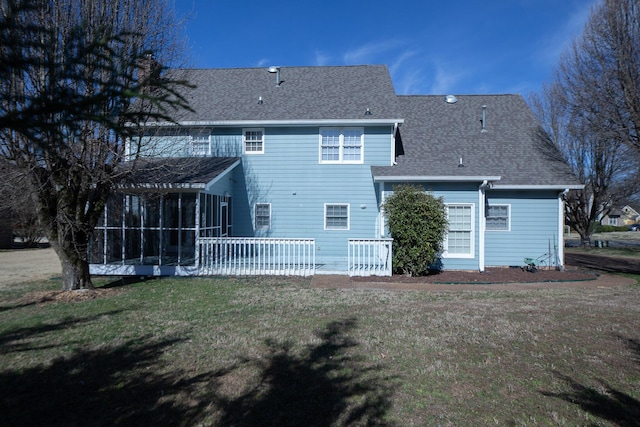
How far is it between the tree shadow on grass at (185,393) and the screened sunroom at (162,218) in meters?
6.57

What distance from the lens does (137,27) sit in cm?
975

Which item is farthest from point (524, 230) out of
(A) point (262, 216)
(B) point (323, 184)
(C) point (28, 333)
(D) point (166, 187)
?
(C) point (28, 333)

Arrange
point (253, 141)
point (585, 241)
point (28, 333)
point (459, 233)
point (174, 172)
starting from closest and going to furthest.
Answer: point (28, 333)
point (174, 172)
point (459, 233)
point (253, 141)
point (585, 241)

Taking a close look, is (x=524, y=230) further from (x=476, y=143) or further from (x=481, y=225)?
(x=476, y=143)

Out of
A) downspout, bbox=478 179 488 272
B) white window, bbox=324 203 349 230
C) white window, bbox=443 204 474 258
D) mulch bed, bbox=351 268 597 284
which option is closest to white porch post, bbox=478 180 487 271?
downspout, bbox=478 179 488 272

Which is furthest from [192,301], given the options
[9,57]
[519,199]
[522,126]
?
[522,126]

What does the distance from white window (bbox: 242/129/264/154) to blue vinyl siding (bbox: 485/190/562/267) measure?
8.60m

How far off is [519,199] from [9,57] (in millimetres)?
15112

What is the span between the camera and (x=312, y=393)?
14.3ft

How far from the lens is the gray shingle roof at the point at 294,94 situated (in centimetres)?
1547

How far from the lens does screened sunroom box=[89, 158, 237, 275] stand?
40.4 ft

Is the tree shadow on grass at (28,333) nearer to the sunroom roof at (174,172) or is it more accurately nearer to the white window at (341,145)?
the sunroom roof at (174,172)

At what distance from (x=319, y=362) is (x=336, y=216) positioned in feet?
34.3

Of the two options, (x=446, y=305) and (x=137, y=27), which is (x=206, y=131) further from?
(x=446, y=305)
